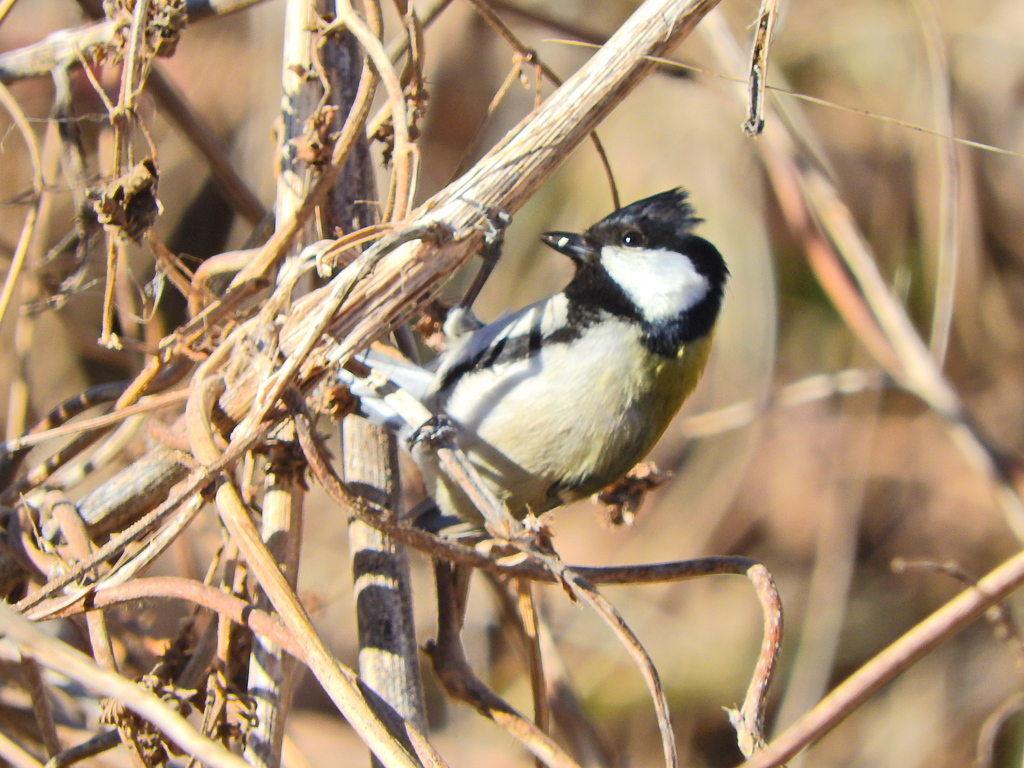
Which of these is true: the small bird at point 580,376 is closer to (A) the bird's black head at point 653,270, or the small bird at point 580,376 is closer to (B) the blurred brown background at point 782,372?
(A) the bird's black head at point 653,270

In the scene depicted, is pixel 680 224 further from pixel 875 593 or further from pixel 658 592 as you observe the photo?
pixel 875 593

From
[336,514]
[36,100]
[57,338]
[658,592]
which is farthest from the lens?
[658,592]

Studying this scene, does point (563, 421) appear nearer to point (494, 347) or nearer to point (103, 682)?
point (494, 347)

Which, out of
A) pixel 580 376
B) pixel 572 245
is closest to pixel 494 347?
pixel 580 376

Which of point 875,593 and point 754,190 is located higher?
point 754,190

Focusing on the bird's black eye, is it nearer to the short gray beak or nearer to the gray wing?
the short gray beak

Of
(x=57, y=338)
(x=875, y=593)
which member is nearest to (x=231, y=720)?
(x=57, y=338)

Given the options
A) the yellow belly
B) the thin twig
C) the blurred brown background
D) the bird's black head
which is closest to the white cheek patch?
the bird's black head
